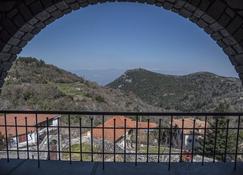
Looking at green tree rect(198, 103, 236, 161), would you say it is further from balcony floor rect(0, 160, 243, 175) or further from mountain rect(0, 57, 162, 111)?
mountain rect(0, 57, 162, 111)

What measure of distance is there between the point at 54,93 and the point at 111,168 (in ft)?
82.7

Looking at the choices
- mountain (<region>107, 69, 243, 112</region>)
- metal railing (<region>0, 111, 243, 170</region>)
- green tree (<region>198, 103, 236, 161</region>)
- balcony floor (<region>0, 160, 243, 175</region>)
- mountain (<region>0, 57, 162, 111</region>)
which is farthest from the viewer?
mountain (<region>107, 69, 243, 112</region>)

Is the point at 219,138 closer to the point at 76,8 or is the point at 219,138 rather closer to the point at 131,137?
the point at 131,137

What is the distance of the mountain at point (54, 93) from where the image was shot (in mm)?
23094

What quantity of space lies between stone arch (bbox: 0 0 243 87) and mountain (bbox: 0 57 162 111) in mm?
16922

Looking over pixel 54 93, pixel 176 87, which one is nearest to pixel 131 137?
pixel 54 93

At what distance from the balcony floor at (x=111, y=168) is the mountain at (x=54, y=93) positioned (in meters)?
16.3

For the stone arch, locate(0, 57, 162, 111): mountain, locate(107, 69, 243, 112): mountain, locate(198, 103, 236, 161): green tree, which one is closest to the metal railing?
locate(198, 103, 236, 161): green tree

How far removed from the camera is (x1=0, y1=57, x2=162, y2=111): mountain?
23094mm

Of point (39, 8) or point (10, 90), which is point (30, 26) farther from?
point (10, 90)

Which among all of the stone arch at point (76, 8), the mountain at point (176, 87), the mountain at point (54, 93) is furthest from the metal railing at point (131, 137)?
the mountain at point (176, 87)

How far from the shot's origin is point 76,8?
132 inches

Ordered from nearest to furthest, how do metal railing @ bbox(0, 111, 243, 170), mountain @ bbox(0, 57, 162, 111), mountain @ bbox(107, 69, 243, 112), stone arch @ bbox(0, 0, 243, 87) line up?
stone arch @ bbox(0, 0, 243, 87) < metal railing @ bbox(0, 111, 243, 170) < mountain @ bbox(0, 57, 162, 111) < mountain @ bbox(107, 69, 243, 112)

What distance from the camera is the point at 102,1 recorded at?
3.26 meters
